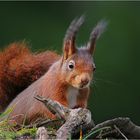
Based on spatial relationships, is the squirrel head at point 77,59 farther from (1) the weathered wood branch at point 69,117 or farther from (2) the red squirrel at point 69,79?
(1) the weathered wood branch at point 69,117

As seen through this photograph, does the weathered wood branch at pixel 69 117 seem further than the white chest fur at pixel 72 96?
No

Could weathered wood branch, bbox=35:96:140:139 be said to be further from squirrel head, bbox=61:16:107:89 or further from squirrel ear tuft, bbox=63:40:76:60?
squirrel ear tuft, bbox=63:40:76:60

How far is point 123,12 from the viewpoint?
10.4m

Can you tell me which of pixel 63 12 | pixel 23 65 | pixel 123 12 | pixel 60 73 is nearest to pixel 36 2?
pixel 63 12

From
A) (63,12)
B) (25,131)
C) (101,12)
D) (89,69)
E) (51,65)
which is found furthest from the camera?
(63,12)

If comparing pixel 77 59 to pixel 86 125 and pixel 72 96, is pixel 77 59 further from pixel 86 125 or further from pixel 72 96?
pixel 86 125

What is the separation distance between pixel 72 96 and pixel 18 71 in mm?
778

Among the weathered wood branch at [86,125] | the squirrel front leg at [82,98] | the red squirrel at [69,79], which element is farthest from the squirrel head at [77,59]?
the weathered wood branch at [86,125]

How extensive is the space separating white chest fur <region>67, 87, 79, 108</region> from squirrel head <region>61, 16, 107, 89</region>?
2.0 inches

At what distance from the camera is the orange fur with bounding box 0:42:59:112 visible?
6734mm

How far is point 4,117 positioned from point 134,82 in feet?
13.4

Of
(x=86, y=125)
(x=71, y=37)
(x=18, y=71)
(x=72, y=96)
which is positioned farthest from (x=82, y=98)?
(x=18, y=71)

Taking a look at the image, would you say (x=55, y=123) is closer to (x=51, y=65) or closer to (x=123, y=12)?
(x=51, y=65)

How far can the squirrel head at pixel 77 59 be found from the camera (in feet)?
19.4
